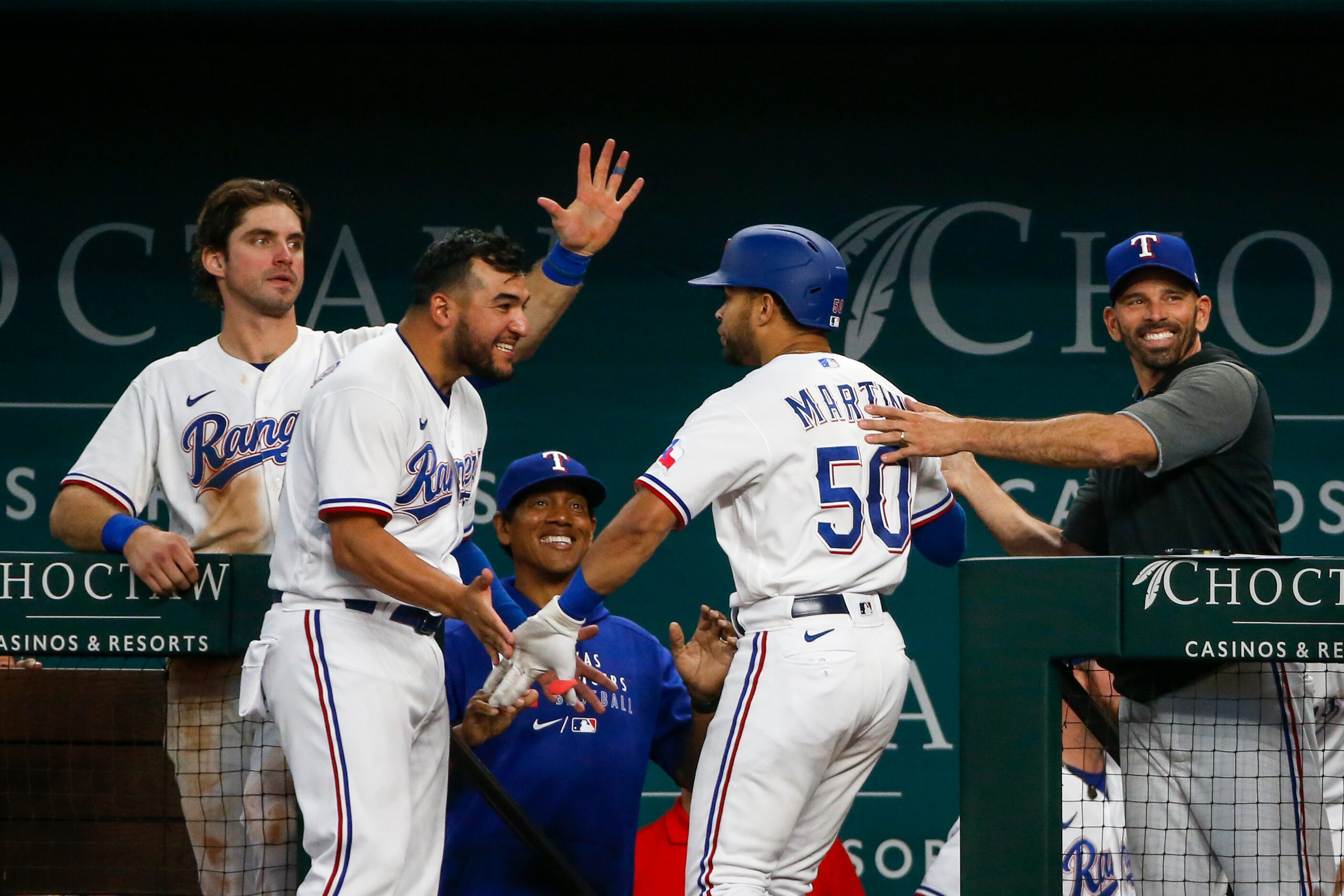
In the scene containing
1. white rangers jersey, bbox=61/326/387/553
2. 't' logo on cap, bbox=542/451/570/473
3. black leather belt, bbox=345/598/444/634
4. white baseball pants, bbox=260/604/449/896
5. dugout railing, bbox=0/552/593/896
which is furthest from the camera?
't' logo on cap, bbox=542/451/570/473

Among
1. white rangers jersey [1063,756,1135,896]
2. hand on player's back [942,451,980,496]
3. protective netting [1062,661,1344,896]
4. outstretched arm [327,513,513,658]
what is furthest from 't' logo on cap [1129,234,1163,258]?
outstretched arm [327,513,513,658]

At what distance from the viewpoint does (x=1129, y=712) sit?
9.19 feet

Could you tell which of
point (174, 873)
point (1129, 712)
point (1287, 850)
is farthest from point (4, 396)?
point (1287, 850)

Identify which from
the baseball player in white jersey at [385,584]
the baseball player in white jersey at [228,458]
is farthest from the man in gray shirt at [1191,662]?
the baseball player in white jersey at [228,458]

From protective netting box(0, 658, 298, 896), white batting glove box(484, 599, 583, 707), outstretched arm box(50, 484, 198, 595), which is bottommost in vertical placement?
protective netting box(0, 658, 298, 896)

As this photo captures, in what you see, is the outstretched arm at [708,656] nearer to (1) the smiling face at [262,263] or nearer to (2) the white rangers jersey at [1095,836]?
(2) the white rangers jersey at [1095,836]

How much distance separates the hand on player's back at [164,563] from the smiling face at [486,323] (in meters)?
0.62

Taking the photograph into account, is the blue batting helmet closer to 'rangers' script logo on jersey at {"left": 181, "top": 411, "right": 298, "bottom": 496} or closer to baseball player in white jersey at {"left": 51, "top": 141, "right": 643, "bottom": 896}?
baseball player in white jersey at {"left": 51, "top": 141, "right": 643, "bottom": 896}

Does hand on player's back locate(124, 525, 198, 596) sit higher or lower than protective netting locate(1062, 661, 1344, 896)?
higher

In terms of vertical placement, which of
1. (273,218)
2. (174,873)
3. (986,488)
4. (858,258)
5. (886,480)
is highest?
(858,258)

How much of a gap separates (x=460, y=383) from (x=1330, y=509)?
A: 2884mm

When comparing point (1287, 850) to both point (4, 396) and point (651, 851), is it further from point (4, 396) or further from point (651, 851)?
point (4, 396)

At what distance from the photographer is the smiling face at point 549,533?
10.9 ft

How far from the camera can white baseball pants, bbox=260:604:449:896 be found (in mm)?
2391
